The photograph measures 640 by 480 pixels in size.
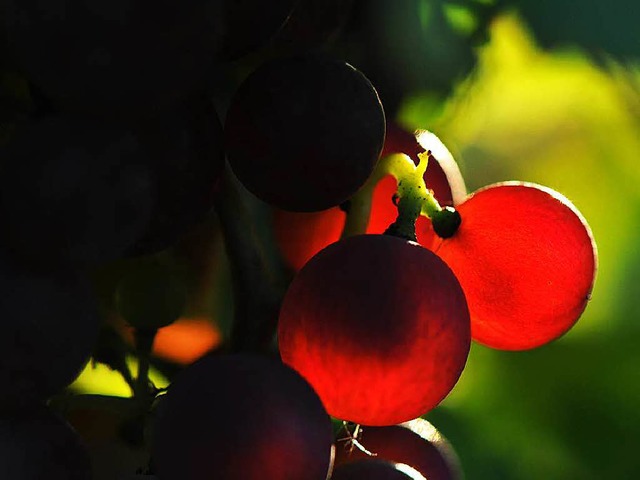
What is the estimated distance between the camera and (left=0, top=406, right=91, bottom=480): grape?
1.48 ft

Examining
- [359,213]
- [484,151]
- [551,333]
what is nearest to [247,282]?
[359,213]

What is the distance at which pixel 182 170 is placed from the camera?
43cm

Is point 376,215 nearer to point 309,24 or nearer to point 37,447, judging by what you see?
point 309,24

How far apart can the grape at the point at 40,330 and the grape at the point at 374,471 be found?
162mm

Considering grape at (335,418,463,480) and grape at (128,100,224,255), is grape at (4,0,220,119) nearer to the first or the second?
grape at (128,100,224,255)

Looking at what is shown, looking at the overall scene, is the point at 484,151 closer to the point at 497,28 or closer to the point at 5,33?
the point at 497,28

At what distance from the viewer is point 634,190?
834 millimetres

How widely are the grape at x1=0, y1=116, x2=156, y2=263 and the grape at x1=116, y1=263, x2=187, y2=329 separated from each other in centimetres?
11

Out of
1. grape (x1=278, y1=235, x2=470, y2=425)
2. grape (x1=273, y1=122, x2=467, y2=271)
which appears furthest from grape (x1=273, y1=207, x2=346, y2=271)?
grape (x1=278, y1=235, x2=470, y2=425)

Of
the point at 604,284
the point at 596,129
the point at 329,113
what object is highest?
the point at 329,113

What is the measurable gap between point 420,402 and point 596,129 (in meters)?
0.46

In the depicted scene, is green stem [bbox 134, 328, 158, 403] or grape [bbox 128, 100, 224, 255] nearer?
grape [bbox 128, 100, 224, 255]

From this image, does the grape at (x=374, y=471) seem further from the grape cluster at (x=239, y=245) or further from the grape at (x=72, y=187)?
the grape at (x=72, y=187)

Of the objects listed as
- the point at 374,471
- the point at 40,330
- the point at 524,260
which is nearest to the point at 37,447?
the point at 40,330
